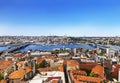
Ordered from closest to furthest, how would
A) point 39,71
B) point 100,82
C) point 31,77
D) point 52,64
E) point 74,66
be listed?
point 100,82 < point 31,77 < point 39,71 < point 74,66 < point 52,64

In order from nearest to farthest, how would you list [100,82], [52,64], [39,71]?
[100,82] < [39,71] < [52,64]

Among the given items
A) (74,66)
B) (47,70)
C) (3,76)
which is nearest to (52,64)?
(74,66)

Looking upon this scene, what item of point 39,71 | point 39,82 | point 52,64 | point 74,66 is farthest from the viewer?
point 52,64

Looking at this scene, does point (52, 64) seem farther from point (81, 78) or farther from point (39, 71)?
point (81, 78)

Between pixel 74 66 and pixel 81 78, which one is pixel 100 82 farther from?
pixel 74 66

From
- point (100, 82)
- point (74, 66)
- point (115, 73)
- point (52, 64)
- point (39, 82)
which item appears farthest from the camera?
point (52, 64)

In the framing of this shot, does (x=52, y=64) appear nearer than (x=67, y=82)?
No

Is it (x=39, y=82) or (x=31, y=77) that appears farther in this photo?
(x=31, y=77)

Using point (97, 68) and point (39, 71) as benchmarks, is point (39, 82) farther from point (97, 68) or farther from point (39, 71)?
point (97, 68)
